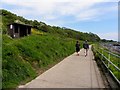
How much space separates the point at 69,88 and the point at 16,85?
183 centimetres

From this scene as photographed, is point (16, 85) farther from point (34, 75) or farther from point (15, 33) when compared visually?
point (15, 33)

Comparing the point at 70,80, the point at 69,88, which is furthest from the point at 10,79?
the point at 70,80

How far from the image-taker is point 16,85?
1048 centimetres

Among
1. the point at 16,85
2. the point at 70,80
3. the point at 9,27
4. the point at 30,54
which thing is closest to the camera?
the point at 16,85

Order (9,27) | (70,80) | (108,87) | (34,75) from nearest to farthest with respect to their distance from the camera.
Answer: (108,87)
(70,80)
(34,75)
(9,27)

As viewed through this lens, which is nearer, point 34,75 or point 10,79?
point 10,79

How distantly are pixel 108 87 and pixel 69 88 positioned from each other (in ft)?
5.20

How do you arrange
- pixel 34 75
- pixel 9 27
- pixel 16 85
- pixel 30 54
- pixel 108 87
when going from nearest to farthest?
pixel 16 85 < pixel 108 87 < pixel 34 75 < pixel 30 54 < pixel 9 27

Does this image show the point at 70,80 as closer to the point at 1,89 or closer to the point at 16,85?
the point at 16,85

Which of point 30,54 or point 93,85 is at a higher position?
point 30,54

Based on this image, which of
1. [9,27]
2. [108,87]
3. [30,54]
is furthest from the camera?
[9,27]

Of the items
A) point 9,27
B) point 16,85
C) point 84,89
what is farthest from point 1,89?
point 9,27

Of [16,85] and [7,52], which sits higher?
[7,52]

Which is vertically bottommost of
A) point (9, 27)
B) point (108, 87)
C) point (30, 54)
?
point (108, 87)
